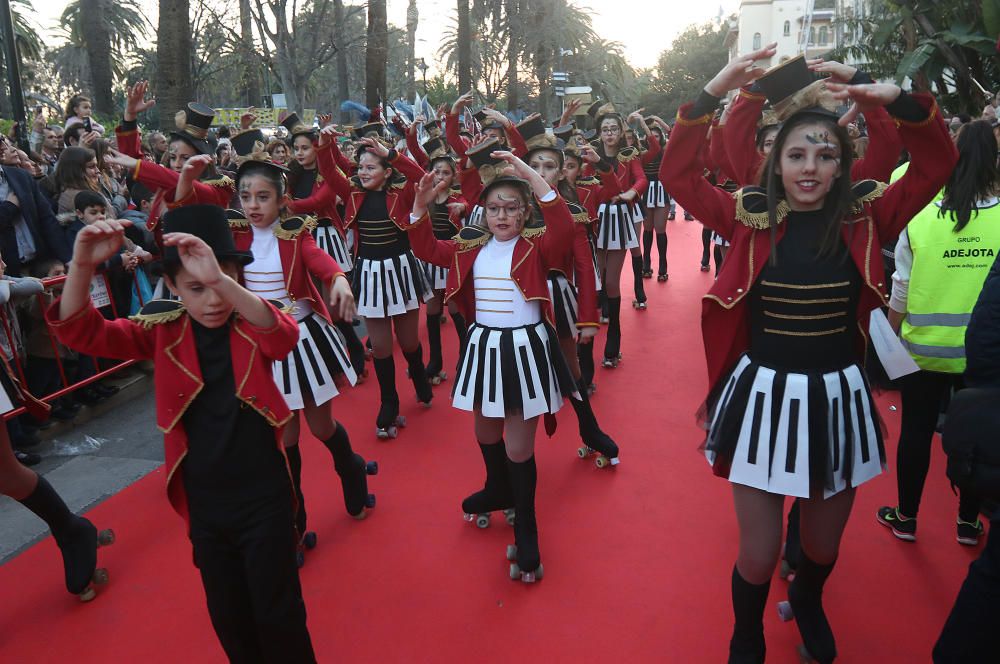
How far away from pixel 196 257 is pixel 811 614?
269 centimetres

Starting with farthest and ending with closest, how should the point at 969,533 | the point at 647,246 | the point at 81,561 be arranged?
the point at 647,246 < the point at 969,533 < the point at 81,561

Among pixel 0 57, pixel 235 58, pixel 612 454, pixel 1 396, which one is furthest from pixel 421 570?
pixel 0 57

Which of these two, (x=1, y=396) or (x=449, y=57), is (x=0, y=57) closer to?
(x=449, y=57)

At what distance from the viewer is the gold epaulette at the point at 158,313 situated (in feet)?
8.32

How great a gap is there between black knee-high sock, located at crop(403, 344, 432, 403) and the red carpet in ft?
2.98

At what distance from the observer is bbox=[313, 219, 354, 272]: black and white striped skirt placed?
669cm

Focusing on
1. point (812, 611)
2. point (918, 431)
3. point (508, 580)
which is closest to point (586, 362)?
point (508, 580)

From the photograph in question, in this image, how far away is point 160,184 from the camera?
4.51m

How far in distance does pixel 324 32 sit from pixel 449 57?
17.3m

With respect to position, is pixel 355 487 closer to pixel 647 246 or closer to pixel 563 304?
pixel 563 304

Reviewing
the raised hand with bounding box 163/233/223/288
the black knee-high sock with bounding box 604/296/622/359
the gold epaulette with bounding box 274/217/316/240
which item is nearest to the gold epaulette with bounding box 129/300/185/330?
the raised hand with bounding box 163/233/223/288

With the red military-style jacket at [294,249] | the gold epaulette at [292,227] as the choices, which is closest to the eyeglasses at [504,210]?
the red military-style jacket at [294,249]

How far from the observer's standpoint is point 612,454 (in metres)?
4.71

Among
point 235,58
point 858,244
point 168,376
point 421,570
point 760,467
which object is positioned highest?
point 235,58
